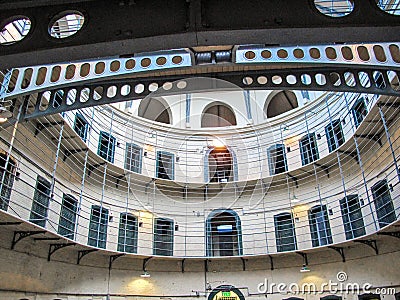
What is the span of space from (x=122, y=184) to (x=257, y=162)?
361 centimetres

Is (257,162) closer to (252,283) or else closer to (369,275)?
(252,283)

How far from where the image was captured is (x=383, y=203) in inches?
246

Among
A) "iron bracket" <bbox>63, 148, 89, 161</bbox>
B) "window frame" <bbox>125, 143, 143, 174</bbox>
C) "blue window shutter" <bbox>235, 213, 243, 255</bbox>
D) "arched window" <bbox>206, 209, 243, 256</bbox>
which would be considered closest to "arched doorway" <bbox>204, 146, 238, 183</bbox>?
"arched window" <bbox>206, 209, 243, 256</bbox>

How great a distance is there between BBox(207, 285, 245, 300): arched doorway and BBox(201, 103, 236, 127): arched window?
487 centimetres

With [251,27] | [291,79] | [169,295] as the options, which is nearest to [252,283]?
[169,295]

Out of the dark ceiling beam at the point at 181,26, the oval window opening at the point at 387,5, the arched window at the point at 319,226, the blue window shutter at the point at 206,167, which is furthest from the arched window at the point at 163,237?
the dark ceiling beam at the point at 181,26

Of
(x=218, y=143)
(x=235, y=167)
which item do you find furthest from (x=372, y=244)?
(x=218, y=143)

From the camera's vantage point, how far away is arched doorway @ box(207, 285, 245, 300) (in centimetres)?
777

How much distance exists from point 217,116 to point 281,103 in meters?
2.05

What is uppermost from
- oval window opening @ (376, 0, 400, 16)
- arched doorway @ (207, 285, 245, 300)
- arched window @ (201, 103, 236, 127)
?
arched window @ (201, 103, 236, 127)

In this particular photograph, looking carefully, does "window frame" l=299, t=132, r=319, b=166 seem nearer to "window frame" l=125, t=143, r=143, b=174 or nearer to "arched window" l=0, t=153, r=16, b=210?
"window frame" l=125, t=143, r=143, b=174

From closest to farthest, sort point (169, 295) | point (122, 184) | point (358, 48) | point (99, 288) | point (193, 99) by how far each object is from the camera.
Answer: point (358, 48) → point (99, 288) → point (169, 295) → point (122, 184) → point (193, 99)

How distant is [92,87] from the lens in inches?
154

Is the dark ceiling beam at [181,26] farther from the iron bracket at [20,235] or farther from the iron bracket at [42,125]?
the iron bracket at [42,125]
